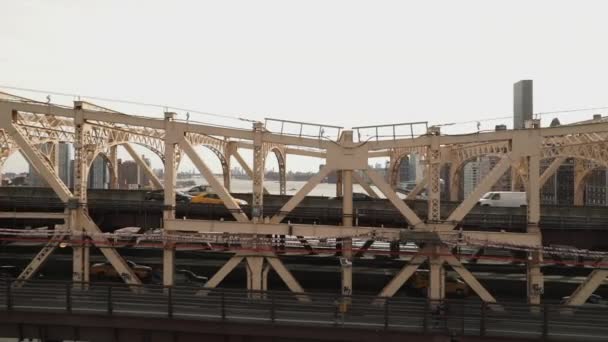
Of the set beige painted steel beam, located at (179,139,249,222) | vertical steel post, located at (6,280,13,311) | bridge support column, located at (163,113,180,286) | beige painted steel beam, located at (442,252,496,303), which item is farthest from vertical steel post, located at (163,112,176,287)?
beige painted steel beam, located at (442,252,496,303)

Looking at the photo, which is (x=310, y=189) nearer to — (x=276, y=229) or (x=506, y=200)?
(x=276, y=229)

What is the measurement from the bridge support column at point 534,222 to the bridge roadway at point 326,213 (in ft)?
7.76

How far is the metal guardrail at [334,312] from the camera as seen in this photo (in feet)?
41.9

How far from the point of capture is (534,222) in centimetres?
1525

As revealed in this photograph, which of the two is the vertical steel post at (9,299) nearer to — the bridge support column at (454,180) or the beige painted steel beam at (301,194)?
the beige painted steel beam at (301,194)

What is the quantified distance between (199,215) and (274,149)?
→ 925 cm

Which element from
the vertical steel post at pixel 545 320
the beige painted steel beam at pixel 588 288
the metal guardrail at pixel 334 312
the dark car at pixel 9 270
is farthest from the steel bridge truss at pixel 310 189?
the dark car at pixel 9 270

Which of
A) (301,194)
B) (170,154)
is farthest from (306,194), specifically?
(170,154)

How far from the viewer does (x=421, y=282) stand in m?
20.6

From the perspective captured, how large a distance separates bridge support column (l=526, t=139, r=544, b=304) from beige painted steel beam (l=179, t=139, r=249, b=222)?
10.9 meters

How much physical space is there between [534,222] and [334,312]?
8.33 meters

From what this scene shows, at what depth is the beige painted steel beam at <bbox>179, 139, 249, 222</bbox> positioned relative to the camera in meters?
16.5

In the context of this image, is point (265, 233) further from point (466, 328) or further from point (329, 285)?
point (466, 328)

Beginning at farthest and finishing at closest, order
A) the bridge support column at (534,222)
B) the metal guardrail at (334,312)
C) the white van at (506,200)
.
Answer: the white van at (506,200) → the bridge support column at (534,222) → the metal guardrail at (334,312)
